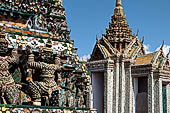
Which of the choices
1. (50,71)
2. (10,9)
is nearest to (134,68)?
(10,9)

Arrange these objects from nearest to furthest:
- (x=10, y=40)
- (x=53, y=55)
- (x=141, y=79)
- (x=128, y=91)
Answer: (x=10, y=40) < (x=53, y=55) < (x=128, y=91) < (x=141, y=79)

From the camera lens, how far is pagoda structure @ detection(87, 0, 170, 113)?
19.1 m

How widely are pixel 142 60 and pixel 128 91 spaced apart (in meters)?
2.20

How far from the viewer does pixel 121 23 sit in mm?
22453

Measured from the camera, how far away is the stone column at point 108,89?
19719 mm

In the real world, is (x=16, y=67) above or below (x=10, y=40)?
below

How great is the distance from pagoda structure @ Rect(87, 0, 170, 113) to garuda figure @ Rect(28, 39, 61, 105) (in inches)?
523

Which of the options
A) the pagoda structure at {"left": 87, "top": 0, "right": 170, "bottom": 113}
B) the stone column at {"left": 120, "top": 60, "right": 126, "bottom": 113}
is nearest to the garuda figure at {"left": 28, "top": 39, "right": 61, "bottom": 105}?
the pagoda structure at {"left": 87, "top": 0, "right": 170, "bottom": 113}

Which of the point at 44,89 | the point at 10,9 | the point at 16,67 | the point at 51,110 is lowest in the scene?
the point at 51,110

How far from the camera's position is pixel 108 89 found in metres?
19.8

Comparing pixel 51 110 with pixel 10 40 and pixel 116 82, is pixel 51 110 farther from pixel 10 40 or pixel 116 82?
pixel 116 82

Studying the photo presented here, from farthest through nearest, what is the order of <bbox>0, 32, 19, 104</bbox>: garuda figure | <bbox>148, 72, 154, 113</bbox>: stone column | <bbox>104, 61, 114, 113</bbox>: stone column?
<bbox>104, 61, 114, 113</bbox>: stone column → <bbox>148, 72, 154, 113</bbox>: stone column → <bbox>0, 32, 19, 104</bbox>: garuda figure

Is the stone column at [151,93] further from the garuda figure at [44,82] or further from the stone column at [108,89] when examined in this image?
the garuda figure at [44,82]

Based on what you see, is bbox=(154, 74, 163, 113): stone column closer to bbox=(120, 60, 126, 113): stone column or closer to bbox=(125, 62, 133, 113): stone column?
bbox=(125, 62, 133, 113): stone column
